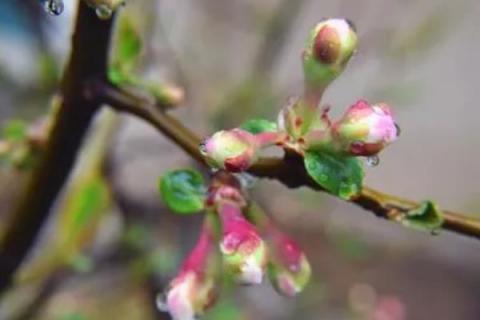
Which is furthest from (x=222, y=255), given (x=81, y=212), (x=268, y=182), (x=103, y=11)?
(x=268, y=182)

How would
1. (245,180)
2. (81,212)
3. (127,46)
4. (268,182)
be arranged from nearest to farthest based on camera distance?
(245,180), (127,46), (81,212), (268,182)

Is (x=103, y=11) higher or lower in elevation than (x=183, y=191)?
higher

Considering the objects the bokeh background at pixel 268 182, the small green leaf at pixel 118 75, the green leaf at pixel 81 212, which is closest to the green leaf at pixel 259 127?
the small green leaf at pixel 118 75

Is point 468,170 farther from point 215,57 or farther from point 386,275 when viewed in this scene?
point 215,57

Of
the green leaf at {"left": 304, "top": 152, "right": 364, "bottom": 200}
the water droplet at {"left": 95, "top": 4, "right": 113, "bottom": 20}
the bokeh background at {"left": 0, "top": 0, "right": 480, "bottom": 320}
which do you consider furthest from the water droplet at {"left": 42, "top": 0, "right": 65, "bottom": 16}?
the bokeh background at {"left": 0, "top": 0, "right": 480, "bottom": 320}

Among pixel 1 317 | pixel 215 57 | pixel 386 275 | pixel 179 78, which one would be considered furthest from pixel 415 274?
pixel 1 317

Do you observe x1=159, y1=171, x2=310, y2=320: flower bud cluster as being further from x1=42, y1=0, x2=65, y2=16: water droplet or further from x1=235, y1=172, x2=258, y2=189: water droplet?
x1=42, y1=0, x2=65, y2=16: water droplet

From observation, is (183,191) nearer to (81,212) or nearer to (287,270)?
(287,270)
